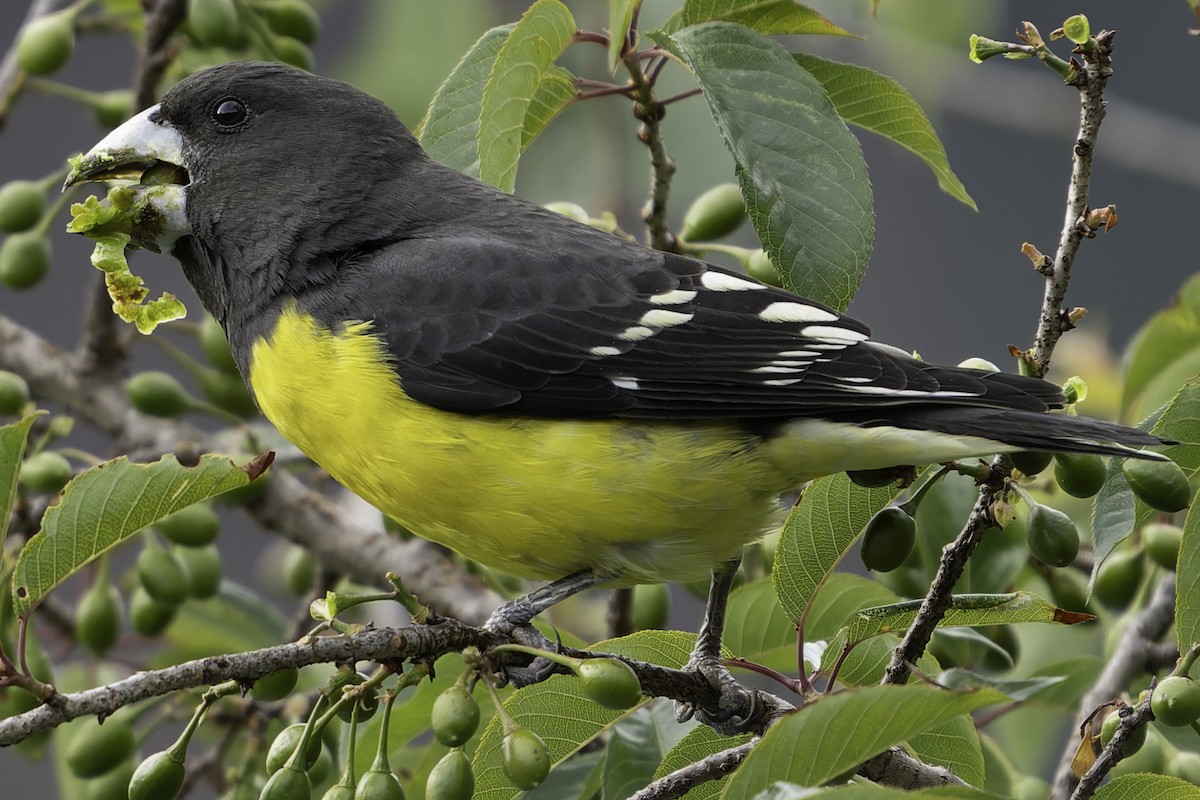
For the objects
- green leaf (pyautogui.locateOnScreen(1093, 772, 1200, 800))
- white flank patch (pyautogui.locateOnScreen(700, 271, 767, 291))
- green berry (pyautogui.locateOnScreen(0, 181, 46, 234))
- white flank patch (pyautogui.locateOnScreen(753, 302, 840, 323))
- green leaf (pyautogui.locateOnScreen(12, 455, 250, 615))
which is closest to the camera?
green leaf (pyautogui.locateOnScreen(1093, 772, 1200, 800))

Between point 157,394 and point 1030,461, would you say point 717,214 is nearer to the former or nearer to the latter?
point 1030,461

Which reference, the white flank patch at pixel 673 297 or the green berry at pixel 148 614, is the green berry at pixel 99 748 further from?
the white flank patch at pixel 673 297

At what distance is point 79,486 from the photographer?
2.25 m

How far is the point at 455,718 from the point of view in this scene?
221cm

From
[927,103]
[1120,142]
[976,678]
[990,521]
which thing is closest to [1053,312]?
[990,521]

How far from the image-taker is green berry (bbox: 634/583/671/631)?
3506mm

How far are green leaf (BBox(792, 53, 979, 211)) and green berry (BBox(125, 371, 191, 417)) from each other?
6.32 ft

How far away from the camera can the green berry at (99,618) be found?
141 inches

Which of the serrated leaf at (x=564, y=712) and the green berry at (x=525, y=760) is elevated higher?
the green berry at (x=525, y=760)

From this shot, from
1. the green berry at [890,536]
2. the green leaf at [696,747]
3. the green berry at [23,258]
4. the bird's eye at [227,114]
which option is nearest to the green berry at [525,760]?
the green leaf at [696,747]

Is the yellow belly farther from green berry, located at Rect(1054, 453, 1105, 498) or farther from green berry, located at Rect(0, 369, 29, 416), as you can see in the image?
green berry, located at Rect(0, 369, 29, 416)

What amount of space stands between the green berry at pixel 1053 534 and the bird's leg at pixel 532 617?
87 centimetres

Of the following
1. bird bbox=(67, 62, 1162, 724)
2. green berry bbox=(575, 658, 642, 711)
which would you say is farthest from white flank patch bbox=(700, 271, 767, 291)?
green berry bbox=(575, 658, 642, 711)

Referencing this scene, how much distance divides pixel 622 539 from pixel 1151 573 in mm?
1245
